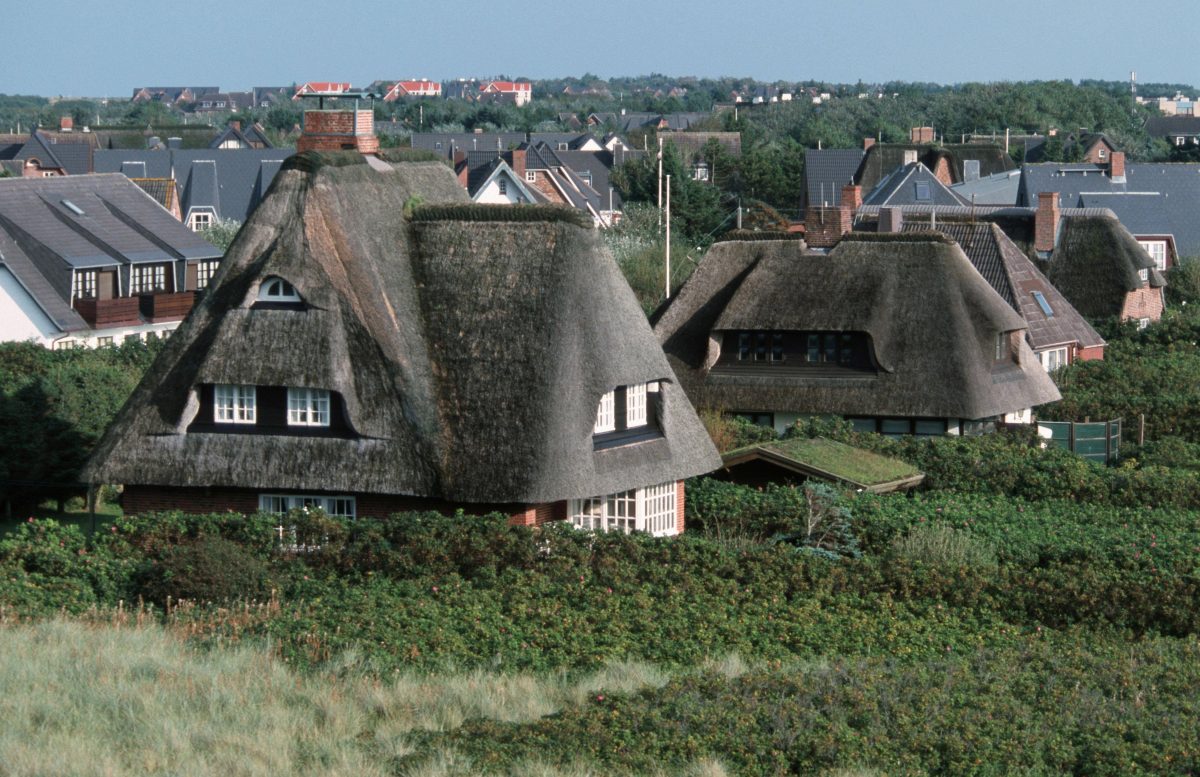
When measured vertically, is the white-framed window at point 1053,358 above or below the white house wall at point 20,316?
below

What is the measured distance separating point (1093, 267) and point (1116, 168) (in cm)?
1900

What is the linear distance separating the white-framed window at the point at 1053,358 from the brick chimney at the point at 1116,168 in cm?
2864

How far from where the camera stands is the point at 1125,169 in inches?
3044

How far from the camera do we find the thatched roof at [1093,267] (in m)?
58.1

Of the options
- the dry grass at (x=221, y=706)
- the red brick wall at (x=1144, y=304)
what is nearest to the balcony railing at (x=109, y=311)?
the red brick wall at (x=1144, y=304)

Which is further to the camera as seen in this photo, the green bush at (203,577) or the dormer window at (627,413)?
the dormer window at (627,413)

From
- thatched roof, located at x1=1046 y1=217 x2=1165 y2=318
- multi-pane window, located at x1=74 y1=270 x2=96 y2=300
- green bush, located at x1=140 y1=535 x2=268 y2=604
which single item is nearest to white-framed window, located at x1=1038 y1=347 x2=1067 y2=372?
thatched roof, located at x1=1046 y1=217 x2=1165 y2=318

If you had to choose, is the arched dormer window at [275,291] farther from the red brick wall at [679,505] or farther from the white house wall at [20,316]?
the white house wall at [20,316]

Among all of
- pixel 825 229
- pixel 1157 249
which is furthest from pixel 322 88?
pixel 1157 249

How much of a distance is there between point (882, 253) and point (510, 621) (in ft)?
65.7

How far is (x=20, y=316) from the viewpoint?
4694 cm

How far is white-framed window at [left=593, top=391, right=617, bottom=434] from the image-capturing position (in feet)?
83.8

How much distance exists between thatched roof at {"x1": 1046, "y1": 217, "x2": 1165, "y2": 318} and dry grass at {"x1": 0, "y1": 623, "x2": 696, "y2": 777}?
43.5m

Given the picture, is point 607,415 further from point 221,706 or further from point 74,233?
point 74,233
